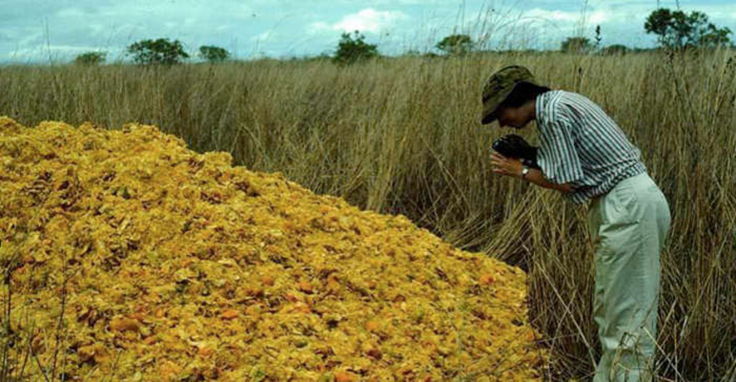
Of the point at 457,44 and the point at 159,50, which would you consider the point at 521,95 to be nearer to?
the point at 457,44

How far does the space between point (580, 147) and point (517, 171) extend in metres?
Result: 0.25

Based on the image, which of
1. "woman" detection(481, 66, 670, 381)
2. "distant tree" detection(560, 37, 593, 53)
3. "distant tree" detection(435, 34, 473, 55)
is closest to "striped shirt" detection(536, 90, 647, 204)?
"woman" detection(481, 66, 670, 381)

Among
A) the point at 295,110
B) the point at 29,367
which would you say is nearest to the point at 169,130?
the point at 295,110

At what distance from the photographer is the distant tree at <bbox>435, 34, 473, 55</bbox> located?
539 cm

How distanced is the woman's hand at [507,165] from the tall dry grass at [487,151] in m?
0.57

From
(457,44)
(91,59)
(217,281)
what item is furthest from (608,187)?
(91,59)

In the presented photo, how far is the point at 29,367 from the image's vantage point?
2.59 meters

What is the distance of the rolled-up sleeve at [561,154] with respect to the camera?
8.18 ft

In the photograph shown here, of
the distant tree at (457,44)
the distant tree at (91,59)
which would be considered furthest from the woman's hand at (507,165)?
the distant tree at (91,59)

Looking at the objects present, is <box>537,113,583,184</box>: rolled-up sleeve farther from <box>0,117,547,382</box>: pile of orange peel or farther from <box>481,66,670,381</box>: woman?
<box>0,117,547,382</box>: pile of orange peel

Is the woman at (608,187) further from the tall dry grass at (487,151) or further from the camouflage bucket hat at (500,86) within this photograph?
the tall dry grass at (487,151)

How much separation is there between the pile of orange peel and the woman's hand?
2.14 ft

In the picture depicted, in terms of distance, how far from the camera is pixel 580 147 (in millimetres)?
2570

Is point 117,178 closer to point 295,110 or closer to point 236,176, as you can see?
point 236,176
